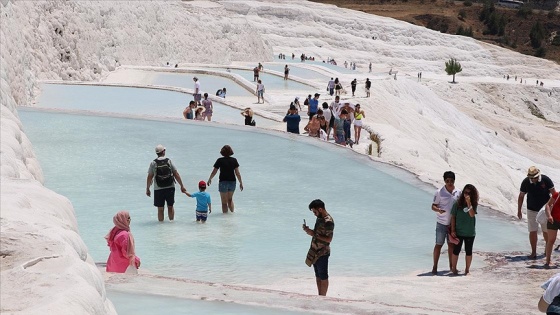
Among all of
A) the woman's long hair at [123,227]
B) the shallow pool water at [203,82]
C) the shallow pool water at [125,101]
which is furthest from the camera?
the shallow pool water at [203,82]

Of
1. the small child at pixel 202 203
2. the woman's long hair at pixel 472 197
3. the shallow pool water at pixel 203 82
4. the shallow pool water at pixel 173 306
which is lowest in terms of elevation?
the shallow pool water at pixel 203 82

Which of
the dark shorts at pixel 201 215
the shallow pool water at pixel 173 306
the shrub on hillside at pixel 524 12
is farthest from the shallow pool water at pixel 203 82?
the shrub on hillside at pixel 524 12

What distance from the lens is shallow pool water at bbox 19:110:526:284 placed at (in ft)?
29.8

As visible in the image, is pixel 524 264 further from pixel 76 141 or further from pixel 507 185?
pixel 507 185

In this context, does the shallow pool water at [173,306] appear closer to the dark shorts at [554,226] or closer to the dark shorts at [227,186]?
the dark shorts at [554,226]

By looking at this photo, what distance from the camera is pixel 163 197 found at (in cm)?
1005

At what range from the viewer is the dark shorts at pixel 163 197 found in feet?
32.9

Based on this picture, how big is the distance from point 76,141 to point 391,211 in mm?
6427

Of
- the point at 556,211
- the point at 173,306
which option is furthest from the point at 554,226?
the point at 173,306

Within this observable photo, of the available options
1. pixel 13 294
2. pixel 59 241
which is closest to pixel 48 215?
pixel 59 241

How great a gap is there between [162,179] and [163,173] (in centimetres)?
8

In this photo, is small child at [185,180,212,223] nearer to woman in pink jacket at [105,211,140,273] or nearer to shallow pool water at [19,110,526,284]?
shallow pool water at [19,110,526,284]

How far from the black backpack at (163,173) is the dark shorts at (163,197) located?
0.27 feet

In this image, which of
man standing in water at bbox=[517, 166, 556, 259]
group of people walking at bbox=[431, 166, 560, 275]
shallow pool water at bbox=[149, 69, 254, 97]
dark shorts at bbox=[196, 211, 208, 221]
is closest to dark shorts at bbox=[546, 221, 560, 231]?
group of people walking at bbox=[431, 166, 560, 275]
